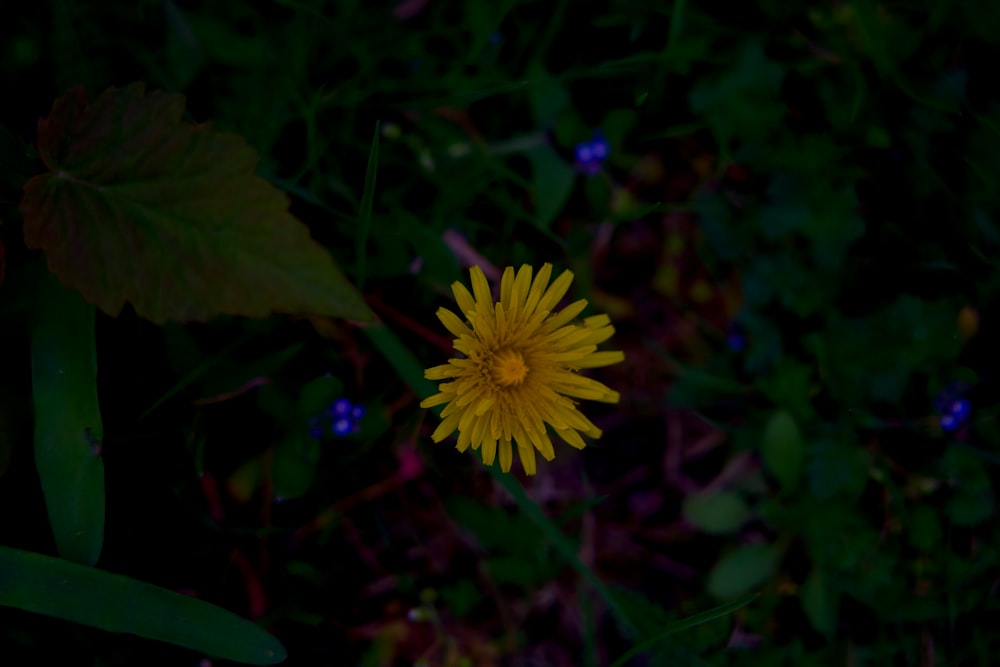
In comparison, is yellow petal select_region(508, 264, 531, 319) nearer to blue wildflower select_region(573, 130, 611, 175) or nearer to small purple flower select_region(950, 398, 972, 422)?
blue wildflower select_region(573, 130, 611, 175)

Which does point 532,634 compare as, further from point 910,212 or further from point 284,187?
point 910,212

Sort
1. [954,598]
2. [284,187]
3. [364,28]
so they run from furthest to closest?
[954,598] → [364,28] → [284,187]

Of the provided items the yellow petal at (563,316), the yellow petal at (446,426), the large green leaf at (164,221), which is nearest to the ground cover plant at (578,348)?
the yellow petal at (563,316)

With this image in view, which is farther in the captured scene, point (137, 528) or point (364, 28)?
point (364, 28)

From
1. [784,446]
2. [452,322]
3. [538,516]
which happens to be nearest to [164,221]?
[452,322]

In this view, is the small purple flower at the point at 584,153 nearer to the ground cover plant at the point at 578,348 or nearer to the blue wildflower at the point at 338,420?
the ground cover plant at the point at 578,348

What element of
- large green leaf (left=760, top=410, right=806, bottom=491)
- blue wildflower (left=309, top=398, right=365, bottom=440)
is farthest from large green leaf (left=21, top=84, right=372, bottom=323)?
large green leaf (left=760, top=410, right=806, bottom=491)

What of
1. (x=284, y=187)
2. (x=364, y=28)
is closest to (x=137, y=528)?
(x=284, y=187)
